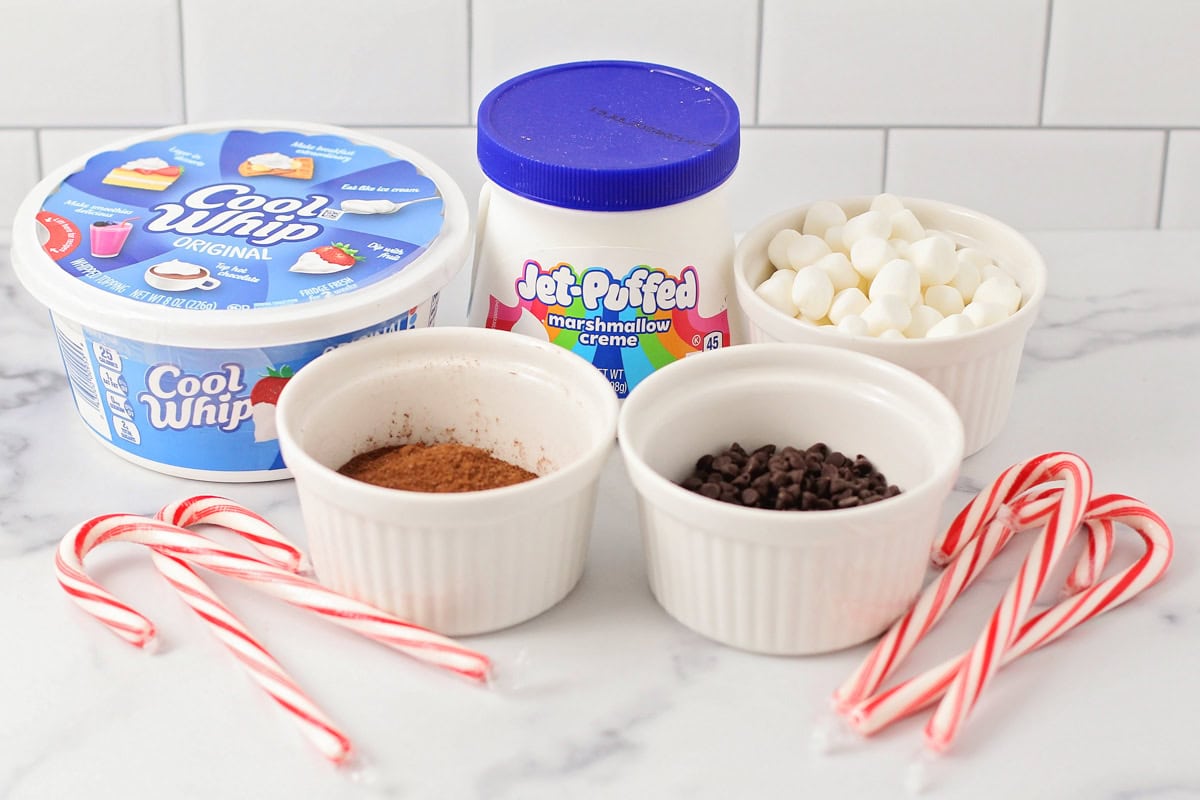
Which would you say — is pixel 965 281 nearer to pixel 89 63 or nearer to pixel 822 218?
pixel 822 218

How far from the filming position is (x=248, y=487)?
105cm

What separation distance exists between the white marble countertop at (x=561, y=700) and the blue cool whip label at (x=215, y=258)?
1.8 inches

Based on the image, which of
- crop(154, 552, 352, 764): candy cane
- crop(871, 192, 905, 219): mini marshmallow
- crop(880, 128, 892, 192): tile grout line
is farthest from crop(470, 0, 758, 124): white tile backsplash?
crop(154, 552, 352, 764): candy cane

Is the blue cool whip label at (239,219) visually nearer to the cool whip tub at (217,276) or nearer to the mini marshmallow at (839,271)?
the cool whip tub at (217,276)

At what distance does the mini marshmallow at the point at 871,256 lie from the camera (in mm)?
1056

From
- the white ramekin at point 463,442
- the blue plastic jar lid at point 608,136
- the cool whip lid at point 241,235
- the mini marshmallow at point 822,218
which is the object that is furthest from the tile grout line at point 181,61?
the mini marshmallow at point 822,218

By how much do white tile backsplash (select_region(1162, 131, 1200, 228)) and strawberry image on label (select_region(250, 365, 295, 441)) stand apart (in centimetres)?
83

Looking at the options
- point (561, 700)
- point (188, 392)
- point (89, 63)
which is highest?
point (89, 63)

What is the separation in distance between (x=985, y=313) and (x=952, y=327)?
4cm

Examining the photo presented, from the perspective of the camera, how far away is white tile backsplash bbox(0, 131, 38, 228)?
134 centimetres

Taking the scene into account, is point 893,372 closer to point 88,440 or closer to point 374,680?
point 374,680

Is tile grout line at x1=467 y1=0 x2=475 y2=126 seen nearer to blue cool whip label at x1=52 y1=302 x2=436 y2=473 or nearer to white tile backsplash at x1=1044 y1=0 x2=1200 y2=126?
blue cool whip label at x1=52 y1=302 x2=436 y2=473

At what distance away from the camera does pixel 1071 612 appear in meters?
0.89

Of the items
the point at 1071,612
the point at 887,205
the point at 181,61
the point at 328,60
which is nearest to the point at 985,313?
the point at 887,205
